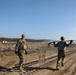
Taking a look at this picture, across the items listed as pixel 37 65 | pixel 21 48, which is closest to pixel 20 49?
pixel 21 48

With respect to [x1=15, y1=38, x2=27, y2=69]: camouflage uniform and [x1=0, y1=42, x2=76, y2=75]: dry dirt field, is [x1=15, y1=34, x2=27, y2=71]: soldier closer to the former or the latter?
[x1=15, y1=38, x2=27, y2=69]: camouflage uniform

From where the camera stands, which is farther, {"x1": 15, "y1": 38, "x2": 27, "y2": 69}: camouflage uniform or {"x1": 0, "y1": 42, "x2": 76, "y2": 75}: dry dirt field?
{"x1": 15, "y1": 38, "x2": 27, "y2": 69}: camouflage uniform

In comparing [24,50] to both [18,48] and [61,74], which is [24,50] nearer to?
[18,48]

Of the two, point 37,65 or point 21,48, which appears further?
point 37,65

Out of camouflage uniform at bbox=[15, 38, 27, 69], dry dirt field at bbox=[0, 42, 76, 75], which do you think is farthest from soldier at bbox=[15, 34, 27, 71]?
dry dirt field at bbox=[0, 42, 76, 75]

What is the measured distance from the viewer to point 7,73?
41.2ft

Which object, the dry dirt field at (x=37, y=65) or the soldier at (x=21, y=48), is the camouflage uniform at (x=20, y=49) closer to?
the soldier at (x=21, y=48)

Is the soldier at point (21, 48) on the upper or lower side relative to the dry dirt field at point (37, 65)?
upper

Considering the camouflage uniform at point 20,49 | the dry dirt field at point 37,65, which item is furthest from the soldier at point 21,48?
the dry dirt field at point 37,65

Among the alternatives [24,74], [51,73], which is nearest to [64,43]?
[51,73]

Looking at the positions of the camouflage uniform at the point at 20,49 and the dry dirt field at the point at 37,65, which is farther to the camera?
the camouflage uniform at the point at 20,49

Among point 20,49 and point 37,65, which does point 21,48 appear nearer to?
point 20,49

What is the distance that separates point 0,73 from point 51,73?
8.98ft

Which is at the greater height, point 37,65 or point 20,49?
point 20,49
